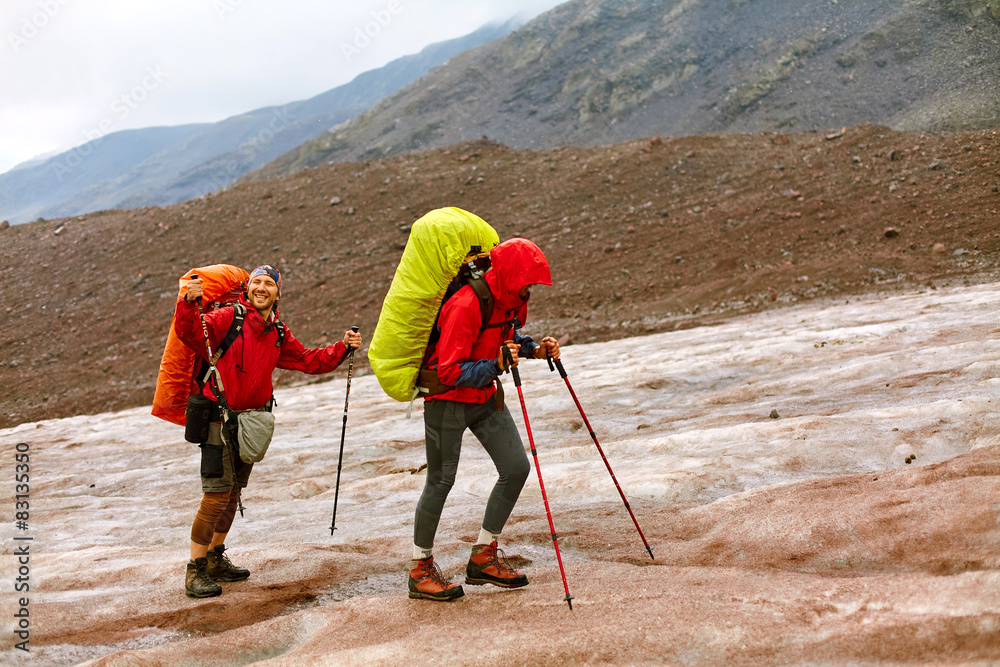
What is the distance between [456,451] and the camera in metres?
5.17

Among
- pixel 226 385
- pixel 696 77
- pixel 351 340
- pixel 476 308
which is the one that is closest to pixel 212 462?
pixel 226 385

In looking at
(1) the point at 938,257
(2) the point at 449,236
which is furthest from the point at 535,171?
(2) the point at 449,236

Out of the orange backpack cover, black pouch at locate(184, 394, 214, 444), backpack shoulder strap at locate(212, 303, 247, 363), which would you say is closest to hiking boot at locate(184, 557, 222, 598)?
black pouch at locate(184, 394, 214, 444)

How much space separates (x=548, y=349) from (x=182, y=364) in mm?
3319

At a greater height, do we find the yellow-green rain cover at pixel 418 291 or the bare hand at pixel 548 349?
the yellow-green rain cover at pixel 418 291

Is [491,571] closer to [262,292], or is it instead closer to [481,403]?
[481,403]

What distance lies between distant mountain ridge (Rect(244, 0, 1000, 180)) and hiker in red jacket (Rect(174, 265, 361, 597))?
4300 centimetres

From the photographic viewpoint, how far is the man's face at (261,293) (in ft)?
19.5

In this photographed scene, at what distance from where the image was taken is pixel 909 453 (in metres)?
6.93

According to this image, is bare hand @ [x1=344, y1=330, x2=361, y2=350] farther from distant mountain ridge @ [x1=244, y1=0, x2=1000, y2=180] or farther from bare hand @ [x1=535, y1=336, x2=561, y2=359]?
distant mountain ridge @ [x1=244, y1=0, x2=1000, y2=180]

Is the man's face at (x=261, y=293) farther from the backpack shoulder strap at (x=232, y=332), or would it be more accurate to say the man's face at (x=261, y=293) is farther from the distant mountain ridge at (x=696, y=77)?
the distant mountain ridge at (x=696, y=77)

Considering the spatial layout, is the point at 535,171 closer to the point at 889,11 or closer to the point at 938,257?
the point at 938,257

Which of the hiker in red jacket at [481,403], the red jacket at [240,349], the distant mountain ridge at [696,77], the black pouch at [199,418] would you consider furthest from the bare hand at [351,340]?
the distant mountain ridge at [696,77]

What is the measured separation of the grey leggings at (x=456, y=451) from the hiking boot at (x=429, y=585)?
0.15 meters
